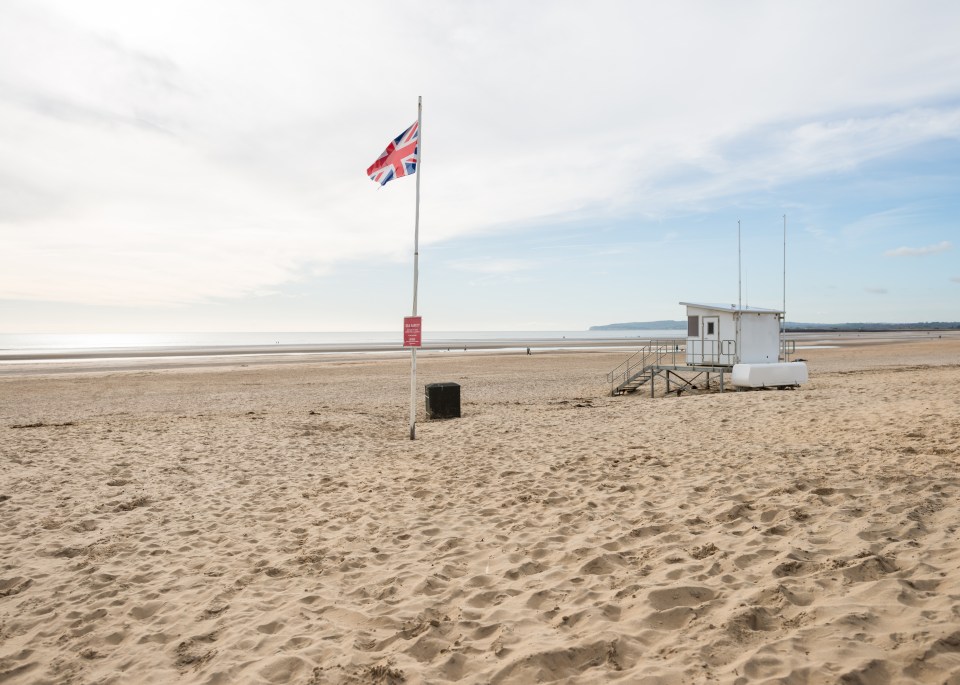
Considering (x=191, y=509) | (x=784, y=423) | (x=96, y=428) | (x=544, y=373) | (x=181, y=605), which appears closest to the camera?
(x=181, y=605)

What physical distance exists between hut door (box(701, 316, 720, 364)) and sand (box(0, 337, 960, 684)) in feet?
30.2

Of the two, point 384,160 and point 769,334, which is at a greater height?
point 384,160

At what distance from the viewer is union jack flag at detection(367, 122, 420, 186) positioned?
40.0 ft

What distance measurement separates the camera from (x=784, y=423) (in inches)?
450

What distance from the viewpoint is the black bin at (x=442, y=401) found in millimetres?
16266

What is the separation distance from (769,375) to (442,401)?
11.1 m

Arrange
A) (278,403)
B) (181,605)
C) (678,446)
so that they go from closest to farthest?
(181,605), (678,446), (278,403)

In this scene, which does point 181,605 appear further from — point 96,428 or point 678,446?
point 96,428

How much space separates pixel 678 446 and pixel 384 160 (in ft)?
27.6

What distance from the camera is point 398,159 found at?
1245cm

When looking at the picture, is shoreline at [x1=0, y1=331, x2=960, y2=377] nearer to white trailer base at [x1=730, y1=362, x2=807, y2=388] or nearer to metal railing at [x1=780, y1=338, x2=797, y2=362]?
metal railing at [x1=780, y1=338, x2=797, y2=362]

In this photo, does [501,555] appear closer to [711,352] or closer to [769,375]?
[769,375]

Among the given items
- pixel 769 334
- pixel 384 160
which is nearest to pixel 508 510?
pixel 384 160

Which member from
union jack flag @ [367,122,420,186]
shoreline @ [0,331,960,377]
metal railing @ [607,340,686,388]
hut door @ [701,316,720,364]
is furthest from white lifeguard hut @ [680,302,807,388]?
shoreline @ [0,331,960,377]
